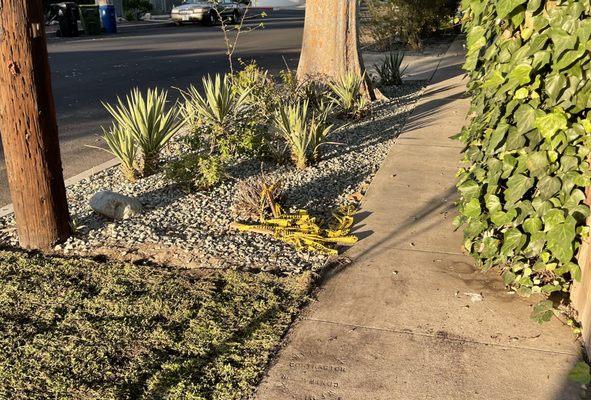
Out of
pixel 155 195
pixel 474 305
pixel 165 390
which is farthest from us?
pixel 155 195

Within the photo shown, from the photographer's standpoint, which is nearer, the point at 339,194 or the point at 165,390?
the point at 165,390

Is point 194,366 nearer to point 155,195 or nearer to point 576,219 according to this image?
point 576,219

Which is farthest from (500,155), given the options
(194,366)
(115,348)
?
(115,348)

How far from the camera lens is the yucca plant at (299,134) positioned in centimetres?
686

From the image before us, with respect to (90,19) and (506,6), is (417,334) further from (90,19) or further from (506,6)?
(90,19)

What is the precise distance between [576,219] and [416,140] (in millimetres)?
4756

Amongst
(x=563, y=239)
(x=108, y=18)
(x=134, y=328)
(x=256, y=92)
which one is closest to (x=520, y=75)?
(x=563, y=239)

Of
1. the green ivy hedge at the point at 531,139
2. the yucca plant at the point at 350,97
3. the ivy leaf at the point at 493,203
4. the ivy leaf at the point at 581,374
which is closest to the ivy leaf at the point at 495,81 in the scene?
the green ivy hedge at the point at 531,139

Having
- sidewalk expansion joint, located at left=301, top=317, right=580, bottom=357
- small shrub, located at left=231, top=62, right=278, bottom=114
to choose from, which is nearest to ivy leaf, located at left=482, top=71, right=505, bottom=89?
sidewalk expansion joint, located at left=301, top=317, right=580, bottom=357

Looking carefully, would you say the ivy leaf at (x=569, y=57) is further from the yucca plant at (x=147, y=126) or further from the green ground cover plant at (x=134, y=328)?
the yucca plant at (x=147, y=126)

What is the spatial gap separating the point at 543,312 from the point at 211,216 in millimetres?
2867

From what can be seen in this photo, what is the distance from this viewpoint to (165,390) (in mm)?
3225

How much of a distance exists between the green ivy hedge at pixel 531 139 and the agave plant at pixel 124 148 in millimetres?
3515

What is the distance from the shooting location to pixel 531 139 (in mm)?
3670
